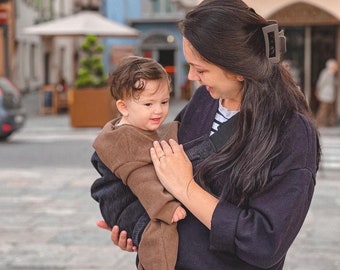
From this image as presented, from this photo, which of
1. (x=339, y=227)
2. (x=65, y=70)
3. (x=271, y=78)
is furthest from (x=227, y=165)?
(x=65, y=70)

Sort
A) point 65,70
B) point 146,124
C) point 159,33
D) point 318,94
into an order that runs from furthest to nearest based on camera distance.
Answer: point 65,70
point 159,33
point 318,94
point 146,124

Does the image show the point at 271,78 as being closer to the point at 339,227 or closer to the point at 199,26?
the point at 199,26

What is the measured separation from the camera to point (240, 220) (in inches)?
84.3

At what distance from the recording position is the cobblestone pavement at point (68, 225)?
655 cm

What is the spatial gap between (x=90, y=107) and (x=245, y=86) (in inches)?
727

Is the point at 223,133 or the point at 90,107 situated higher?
the point at 223,133

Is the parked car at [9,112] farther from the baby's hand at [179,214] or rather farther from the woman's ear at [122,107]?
the baby's hand at [179,214]

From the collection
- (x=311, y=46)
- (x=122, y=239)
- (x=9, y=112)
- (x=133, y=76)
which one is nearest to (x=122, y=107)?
(x=133, y=76)

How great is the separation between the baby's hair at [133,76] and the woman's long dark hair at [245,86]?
18 cm

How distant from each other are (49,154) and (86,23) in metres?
8.52

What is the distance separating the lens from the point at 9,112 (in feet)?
56.6

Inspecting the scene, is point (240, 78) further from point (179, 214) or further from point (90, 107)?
point (90, 107)

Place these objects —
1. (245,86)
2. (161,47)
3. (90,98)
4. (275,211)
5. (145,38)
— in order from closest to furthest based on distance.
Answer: (275,211) < (245,86) < (90,98) < (161,47) < (145,38)

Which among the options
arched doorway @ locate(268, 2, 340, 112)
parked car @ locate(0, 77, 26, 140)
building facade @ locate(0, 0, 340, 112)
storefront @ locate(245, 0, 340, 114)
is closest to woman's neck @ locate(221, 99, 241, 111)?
parked car @ locate(0, 77, 26, 140)
